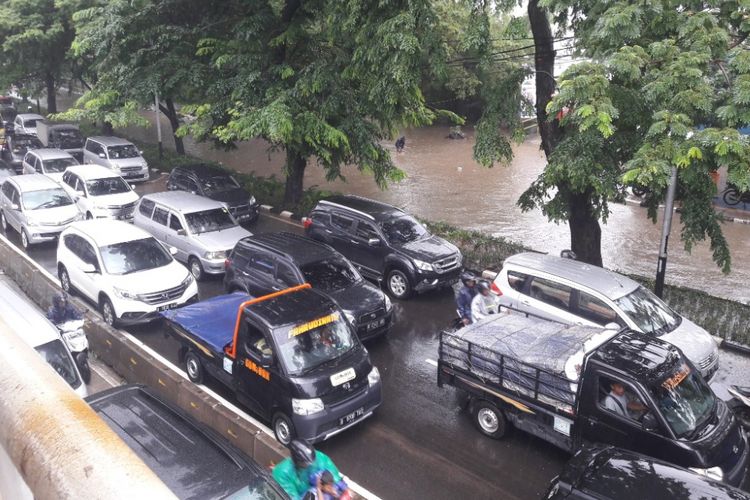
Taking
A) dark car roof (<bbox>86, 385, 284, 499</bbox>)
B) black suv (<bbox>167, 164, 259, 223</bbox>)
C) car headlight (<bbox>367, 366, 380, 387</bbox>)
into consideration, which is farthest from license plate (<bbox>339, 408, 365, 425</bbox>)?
black suv (<bbox>167, 164, 259, 223</bbox>)

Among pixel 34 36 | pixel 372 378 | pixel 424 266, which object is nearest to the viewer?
pixel 372 378

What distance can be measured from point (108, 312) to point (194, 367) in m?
3.07

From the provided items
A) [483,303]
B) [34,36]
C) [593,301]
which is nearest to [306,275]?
[483,303]

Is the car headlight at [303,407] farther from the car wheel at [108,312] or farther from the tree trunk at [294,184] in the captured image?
the tree trunk at [294,184]

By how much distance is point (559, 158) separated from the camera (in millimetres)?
11516

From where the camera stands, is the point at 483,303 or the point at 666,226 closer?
the point at 483,303

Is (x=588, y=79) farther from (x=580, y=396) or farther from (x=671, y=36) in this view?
(x=580, y=396)

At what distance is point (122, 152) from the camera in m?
24.6

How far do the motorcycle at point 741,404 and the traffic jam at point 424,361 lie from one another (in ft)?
0.09

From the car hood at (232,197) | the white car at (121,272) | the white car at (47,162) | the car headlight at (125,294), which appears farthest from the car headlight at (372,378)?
the white car at (47,162)

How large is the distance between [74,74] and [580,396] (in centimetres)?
3233

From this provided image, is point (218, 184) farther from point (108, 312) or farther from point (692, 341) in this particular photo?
point (692, 341)

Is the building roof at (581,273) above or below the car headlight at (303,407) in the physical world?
above

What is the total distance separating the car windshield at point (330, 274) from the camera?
11977mm
